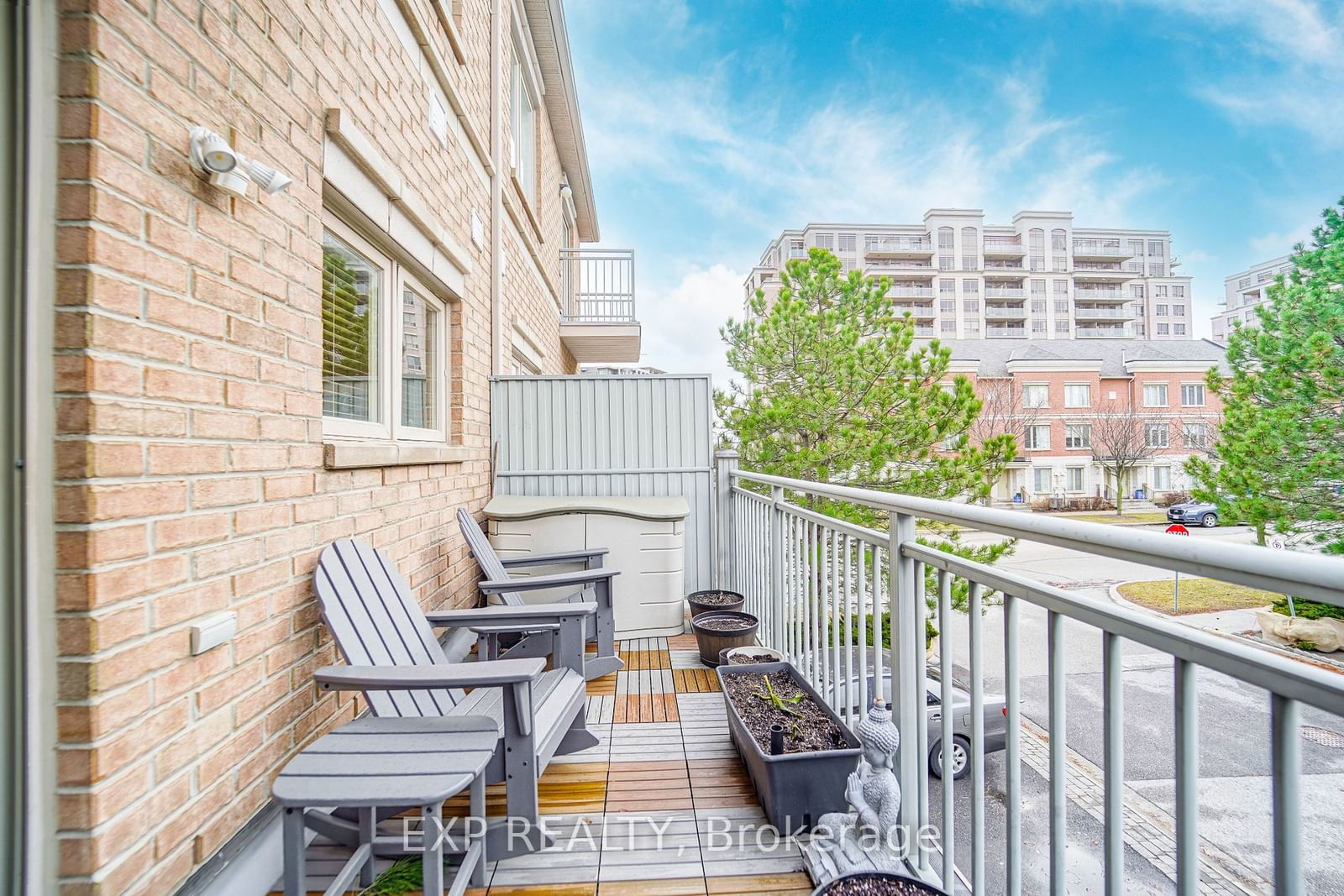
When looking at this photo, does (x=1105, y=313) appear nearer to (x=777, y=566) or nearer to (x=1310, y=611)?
(x=1310, y=611)

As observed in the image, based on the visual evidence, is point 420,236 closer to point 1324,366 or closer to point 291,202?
point 291,202

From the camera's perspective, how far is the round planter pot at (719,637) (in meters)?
Result: 3.37

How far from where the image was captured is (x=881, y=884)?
4.44 ft

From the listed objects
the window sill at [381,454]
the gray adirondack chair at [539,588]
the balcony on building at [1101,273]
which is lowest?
the gray adirondack chair at [539,588]

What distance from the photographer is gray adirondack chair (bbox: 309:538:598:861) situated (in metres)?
1.62

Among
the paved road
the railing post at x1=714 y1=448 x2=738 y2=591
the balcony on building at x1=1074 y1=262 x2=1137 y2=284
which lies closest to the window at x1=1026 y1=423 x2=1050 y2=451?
the paved road

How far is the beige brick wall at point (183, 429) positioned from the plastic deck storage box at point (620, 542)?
65.8 inches

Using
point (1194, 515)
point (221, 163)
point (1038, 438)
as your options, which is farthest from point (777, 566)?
point (1038, 438)

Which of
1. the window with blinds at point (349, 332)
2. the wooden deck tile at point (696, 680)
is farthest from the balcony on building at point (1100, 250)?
the window with blinds at point (349, 332)

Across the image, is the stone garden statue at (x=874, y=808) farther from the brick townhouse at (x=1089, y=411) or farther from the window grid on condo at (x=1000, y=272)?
the window grid on condo at (x=1000, y=272)

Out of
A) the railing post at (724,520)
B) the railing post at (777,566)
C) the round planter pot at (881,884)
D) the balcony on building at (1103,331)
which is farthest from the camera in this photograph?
the balcony on building at (1103,331)

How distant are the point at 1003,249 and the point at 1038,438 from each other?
1238 inches

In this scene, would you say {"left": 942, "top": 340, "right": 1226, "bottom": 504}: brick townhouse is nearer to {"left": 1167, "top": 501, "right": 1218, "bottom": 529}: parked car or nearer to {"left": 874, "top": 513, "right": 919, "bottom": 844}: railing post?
{"left": 1167, "top": 501, "right": 1218, "bottom": 529}: parked car

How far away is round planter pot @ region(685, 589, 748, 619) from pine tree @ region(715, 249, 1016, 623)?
3.45 metres
